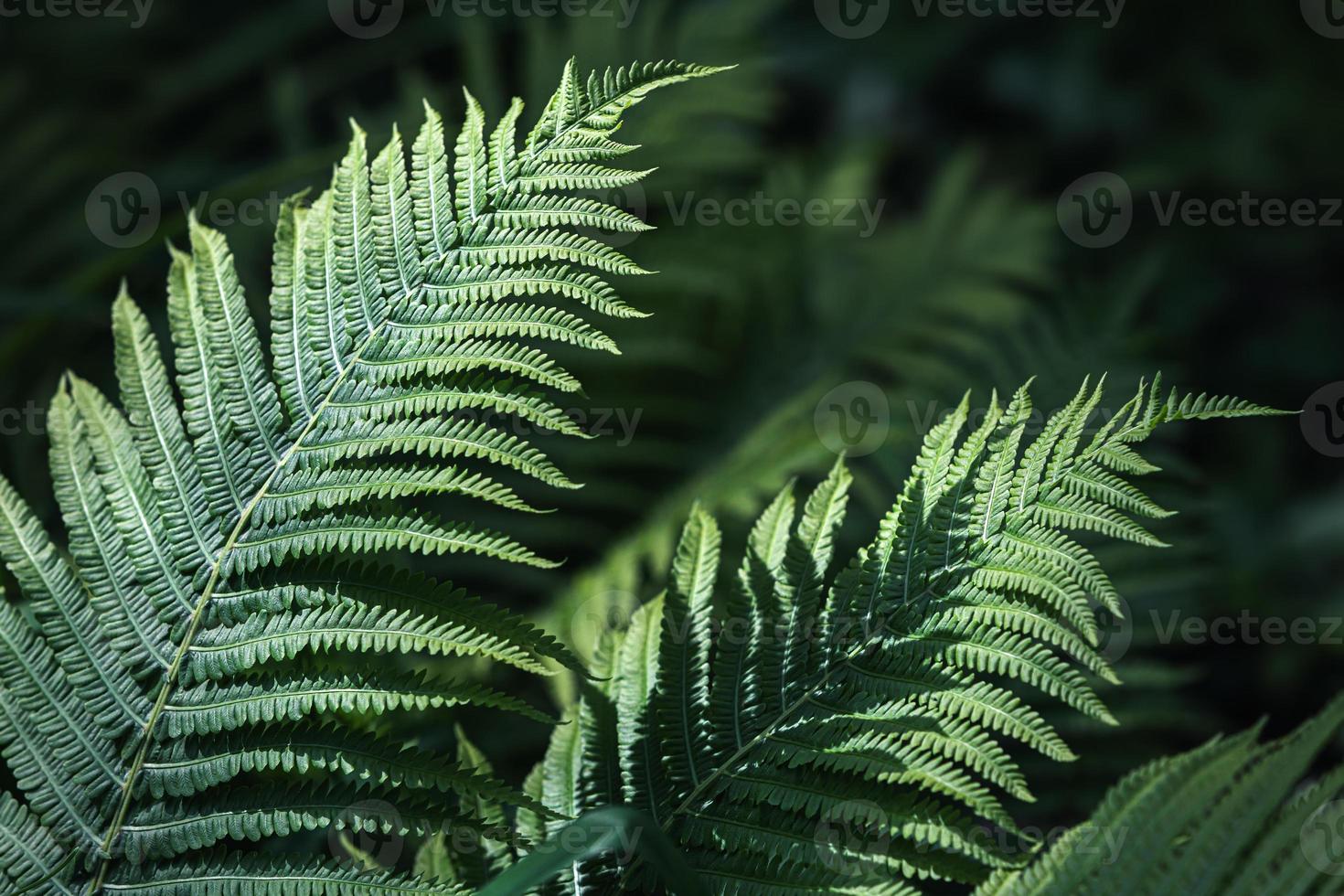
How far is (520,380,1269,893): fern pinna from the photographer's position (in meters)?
0.83

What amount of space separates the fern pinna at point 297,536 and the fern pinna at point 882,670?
0.48 feet

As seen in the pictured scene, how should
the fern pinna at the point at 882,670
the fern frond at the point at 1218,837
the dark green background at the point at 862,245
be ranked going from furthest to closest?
the dark green background at the point at 862,245 → the fern pinna at the point at 882,670 → the fern frond at the point at 1218,837

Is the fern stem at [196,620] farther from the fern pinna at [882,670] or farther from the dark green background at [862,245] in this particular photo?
the dark green background at [862,245]


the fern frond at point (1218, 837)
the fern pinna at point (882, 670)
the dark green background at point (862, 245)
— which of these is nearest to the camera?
the fern frond at point (1218, 837)

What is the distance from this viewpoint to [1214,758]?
832 millimetres

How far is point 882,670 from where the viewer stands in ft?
2.81

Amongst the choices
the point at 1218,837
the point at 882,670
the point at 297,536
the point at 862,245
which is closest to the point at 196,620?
→ the point at 297,536

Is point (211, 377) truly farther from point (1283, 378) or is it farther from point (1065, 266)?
point (1283, 378)

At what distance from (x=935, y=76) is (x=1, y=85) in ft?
7.71

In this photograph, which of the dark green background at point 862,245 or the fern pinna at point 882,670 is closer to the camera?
the fern pinna at point 882,670

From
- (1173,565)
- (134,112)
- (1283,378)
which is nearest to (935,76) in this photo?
(1283,378)

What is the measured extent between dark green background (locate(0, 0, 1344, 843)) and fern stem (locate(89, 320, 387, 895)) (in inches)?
25.2

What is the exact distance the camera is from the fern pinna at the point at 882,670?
2.72 ft

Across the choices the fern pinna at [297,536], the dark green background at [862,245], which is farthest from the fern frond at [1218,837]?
the dark green background at [862,245]
